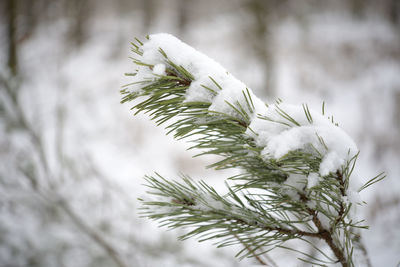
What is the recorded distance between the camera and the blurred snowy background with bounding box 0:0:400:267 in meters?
1.78

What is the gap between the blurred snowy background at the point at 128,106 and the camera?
1.78m

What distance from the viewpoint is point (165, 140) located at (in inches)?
179

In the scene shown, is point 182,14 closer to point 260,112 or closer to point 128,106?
point 128,106

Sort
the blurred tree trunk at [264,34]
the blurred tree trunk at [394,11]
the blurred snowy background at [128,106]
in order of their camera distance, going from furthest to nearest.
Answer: the blurred tree trunk at [394,11], the blurred tree trunk at [264,34], the blurred snowy background at [128,106]

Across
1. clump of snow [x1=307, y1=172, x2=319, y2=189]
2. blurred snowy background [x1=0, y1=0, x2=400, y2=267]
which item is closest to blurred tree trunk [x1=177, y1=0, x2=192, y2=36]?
blurred snowy background [x1=0, y1=0, x2=400, y2=267]

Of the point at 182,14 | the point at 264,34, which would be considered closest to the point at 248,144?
the point at 264,34

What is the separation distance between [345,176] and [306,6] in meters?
9.79

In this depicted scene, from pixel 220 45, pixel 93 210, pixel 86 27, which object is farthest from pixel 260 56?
pixel 86 27

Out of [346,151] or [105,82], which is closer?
[346,151]

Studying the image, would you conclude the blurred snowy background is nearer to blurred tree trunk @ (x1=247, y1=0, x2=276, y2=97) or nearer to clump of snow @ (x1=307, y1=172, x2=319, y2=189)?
blurred tree trunk @ (x1=247, y1=0, x2=276, y2=97)

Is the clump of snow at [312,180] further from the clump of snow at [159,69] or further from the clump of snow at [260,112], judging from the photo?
the clump of snow at [159,69]

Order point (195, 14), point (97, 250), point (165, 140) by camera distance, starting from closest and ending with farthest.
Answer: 1. point (97, 250)
2. point (165, 140)
3. point (195, 14)

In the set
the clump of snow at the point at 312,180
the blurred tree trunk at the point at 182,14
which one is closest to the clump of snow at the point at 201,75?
the clump of snow at the point at 312,180

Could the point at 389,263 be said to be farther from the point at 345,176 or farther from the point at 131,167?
the point at 131,167
